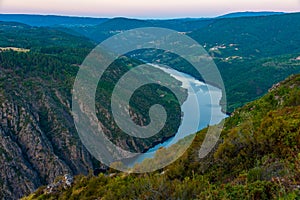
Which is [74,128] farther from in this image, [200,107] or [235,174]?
[235,174]

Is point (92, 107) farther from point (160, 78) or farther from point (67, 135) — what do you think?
point (160, 78)

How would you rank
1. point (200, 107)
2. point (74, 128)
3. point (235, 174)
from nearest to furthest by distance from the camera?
point (235, 174)
point (74, 128)
point (200, 107)

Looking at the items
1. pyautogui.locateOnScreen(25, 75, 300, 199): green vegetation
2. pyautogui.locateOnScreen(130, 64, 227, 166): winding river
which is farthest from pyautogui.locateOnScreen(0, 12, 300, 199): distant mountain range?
pyautogui.locateOnScreen(130, 64, 227, 166): winding river

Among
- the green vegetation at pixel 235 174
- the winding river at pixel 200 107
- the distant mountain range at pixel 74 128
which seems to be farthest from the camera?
the winding river at pixel 200 107

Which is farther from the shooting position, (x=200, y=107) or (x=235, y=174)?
(x=200, y=107)

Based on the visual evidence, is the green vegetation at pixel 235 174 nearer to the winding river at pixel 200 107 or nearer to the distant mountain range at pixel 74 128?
the distant mountain range at pixel 74 128

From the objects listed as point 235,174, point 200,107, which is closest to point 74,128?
point 200,107

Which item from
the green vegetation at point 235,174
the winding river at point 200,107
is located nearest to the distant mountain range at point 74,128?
the green vegetation at point 235,174

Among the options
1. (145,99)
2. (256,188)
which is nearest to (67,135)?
(145,99)

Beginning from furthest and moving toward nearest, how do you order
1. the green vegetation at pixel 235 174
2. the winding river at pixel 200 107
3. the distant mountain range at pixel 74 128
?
1. the winding river at pixel 200 107
2. the distant mountain range at pixel 74 128
3. the green vegetation at pixel 235 174
